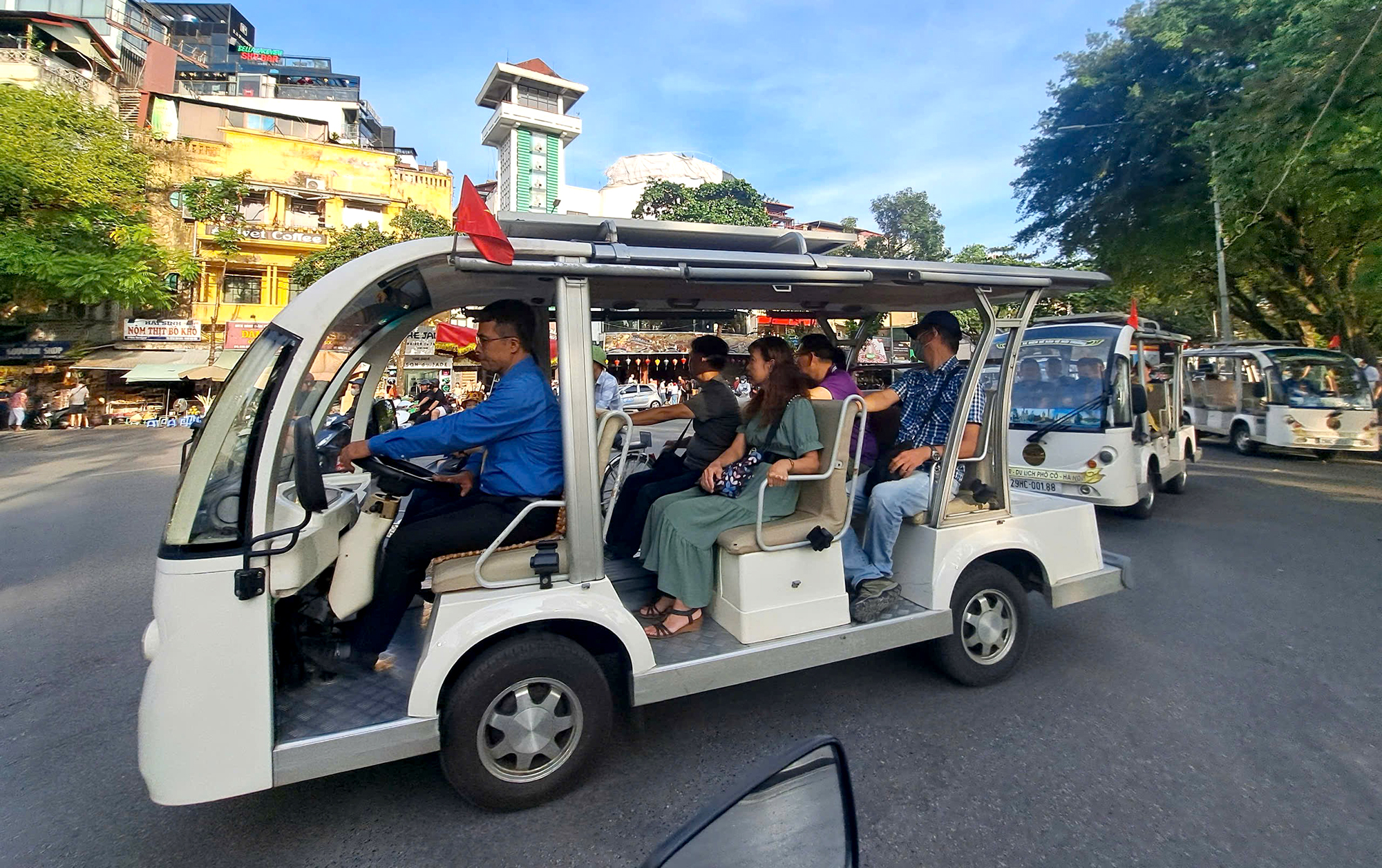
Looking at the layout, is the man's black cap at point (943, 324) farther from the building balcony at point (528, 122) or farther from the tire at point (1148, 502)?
the building balcony at point (528, 122)

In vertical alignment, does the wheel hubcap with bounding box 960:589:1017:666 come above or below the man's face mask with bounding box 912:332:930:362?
below

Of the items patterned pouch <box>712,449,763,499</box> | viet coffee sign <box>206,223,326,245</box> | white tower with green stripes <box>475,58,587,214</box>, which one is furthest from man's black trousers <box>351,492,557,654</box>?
white tower with green stripes <box>475,58,587,214</box>

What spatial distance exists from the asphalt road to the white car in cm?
2078

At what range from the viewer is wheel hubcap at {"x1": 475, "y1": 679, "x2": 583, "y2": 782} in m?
2.70

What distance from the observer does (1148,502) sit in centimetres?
→ 823

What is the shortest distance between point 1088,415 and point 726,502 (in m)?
5.83

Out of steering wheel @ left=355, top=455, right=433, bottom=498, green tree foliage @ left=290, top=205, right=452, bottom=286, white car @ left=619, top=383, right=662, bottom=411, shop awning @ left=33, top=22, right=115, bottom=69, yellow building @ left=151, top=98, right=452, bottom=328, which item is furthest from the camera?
shop awning @ left=33, top=22, right=115, bottom=69

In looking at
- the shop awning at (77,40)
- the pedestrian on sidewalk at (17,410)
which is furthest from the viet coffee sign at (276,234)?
the shop awning at (77,40)

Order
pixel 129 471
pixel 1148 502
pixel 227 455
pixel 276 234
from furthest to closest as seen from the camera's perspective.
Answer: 1. pixel 276 234
2. pixel 129 471
3. pixel 1148 502
4. pixel 227 455

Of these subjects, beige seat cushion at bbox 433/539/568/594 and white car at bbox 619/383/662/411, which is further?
white car at bbox 619/383/662/411

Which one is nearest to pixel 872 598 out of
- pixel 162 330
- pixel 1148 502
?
pixel 1148 502

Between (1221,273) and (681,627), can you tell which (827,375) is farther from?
(1221,273)

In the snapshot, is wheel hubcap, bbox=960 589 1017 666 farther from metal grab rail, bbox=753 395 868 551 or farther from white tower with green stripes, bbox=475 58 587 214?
white tower with green stripes, bbox=475 58 587 214

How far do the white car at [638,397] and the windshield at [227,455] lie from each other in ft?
73.0
